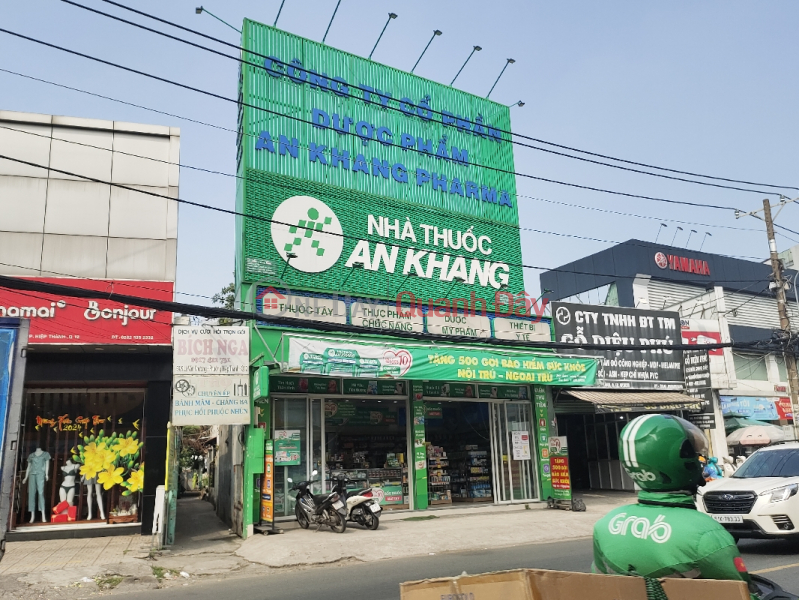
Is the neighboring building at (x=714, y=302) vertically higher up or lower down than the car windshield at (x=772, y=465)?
higher up

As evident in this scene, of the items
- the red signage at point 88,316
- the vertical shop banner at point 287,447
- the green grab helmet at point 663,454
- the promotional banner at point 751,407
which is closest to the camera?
the green grab helmet at point 663,454

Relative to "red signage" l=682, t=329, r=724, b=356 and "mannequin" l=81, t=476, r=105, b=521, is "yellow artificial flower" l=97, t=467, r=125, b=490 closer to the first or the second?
"mannequin" l=81, t=476, r=105, b=521

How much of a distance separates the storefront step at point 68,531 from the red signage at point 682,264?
94.6ft

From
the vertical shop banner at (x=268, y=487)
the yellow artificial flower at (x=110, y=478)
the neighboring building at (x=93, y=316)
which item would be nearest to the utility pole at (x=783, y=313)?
the vertical shop banner at (x=268, y=487)

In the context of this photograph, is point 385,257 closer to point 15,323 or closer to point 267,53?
point 267,53

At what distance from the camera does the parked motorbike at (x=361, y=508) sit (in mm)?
13836

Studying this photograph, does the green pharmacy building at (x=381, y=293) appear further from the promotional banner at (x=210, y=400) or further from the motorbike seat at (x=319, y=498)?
the motorbike seat at (x=319, y=498)

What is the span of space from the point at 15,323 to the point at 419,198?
10.6 meters

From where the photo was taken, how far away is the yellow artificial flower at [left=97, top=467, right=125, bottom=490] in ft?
48.2

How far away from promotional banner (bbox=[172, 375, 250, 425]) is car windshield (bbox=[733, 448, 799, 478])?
925cm

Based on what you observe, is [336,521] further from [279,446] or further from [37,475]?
[37,475]

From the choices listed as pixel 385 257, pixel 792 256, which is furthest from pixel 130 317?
pixel 792 256

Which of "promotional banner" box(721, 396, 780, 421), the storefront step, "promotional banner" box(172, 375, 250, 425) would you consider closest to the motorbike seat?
"promotional banner" box(172, 375, 250, 425)

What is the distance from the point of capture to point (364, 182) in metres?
A: 18.1
